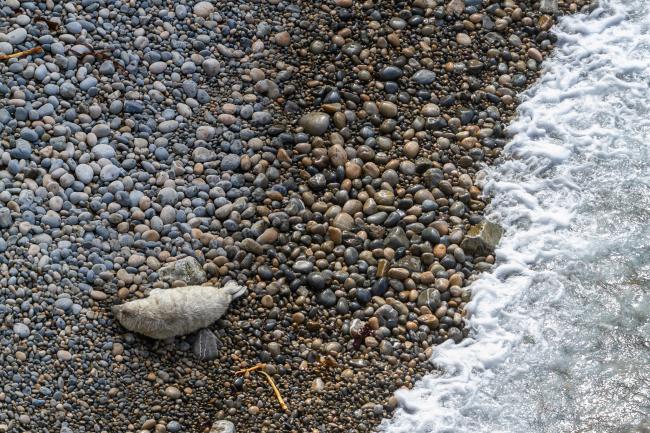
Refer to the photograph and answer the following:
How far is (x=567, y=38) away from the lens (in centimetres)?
693

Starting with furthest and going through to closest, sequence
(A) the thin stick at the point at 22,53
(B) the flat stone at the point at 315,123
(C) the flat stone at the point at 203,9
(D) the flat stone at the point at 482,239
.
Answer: (C) the flat stone at the point at 203,9 → (B) the flat stone at the point at 315,123 → (A) the thin stick at the point at 22,53 → (D) the flat stone at the point at 482,239

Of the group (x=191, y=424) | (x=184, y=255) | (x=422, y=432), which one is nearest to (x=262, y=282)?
(x=184, y=255)

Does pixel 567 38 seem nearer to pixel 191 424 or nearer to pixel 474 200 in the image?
pixel 474 200

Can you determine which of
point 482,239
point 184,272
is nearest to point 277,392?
point 184,272

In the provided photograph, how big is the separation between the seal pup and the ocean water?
4.20 feet

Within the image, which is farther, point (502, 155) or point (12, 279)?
point (502, 155)

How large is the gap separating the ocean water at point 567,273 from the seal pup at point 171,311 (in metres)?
1.28

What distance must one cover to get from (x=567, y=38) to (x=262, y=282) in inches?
131

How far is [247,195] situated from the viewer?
587cm

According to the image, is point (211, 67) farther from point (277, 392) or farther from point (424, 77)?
point (277, 392)

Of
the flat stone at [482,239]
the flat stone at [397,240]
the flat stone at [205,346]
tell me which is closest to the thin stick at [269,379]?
the flat stone at [205,346]

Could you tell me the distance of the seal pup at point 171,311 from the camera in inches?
201

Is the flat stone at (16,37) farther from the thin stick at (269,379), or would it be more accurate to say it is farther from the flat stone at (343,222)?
the thin stick at (269,379)

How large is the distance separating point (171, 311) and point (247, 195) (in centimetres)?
109
